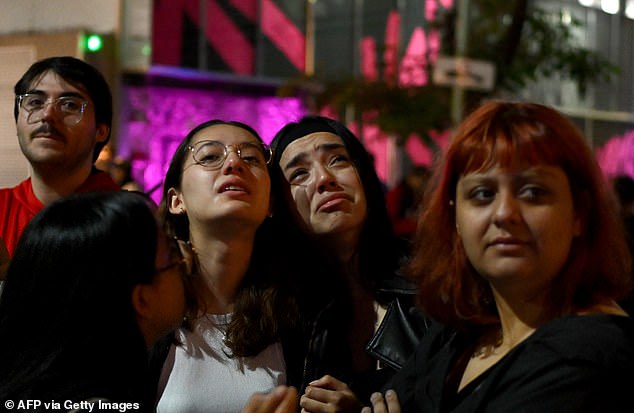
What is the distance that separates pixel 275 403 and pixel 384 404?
1.19ft

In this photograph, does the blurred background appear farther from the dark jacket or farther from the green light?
the dark jacket

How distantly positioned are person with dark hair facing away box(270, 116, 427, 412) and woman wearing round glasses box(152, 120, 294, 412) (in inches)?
5.2

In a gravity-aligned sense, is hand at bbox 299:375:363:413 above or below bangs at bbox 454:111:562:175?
below

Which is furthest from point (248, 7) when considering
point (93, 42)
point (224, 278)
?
point (224, 278)

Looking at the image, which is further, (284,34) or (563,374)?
(284,34)

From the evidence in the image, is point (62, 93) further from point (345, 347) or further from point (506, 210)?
point (506, 210)

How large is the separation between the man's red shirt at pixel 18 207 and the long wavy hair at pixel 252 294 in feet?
1.30

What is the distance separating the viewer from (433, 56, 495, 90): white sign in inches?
531

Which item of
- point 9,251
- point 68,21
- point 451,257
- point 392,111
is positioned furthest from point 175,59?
point 451,257

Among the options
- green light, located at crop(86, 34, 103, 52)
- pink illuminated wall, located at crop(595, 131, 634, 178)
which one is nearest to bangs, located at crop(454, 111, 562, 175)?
green light, located at crop(86, 34, 103, 52)

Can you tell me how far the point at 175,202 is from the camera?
421cm

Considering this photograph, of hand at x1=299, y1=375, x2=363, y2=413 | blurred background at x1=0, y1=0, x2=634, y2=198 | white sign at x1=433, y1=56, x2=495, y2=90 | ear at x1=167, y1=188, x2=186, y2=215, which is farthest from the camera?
blurred background at x1=0, y1=0, x2=634, y2=198

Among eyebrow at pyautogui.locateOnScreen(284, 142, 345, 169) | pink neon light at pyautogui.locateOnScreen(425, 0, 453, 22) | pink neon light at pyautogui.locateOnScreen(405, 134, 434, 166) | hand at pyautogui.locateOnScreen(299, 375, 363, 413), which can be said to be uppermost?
pink neon light at pyautogui.locateOnScreen(425, 0, 453, 22)

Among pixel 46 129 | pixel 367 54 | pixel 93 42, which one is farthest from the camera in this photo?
pixel 367 54
